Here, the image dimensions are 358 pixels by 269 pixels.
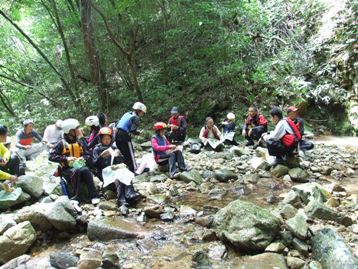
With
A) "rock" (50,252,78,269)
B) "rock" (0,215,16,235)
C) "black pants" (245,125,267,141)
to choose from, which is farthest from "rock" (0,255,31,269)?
"black pants" (245,125,267,141)

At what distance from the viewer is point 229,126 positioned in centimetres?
1084

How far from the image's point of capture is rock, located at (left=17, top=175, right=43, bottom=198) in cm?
567

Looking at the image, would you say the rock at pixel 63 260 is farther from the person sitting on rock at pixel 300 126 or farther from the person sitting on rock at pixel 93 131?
the person sitting on rock at pixel 300 126

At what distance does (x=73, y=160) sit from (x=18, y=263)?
190 cm

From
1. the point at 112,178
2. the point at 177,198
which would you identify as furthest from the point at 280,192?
the point at 112,178

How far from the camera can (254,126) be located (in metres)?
10.1

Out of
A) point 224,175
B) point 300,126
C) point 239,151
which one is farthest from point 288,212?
point 239,151

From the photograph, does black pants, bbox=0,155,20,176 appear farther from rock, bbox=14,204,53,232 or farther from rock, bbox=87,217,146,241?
rock, bbox=87,217,146,241

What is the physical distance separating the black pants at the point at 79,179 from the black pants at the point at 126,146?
1.32m

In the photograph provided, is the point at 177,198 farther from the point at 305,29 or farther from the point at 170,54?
the point at 305,29

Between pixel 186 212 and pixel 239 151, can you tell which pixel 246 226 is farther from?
pixel 239 151

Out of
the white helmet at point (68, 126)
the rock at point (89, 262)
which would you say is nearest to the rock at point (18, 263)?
the rock at point (89, 262)

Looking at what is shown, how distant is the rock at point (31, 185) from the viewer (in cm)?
567

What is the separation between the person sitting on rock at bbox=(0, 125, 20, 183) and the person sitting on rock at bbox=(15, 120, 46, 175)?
242 cm
